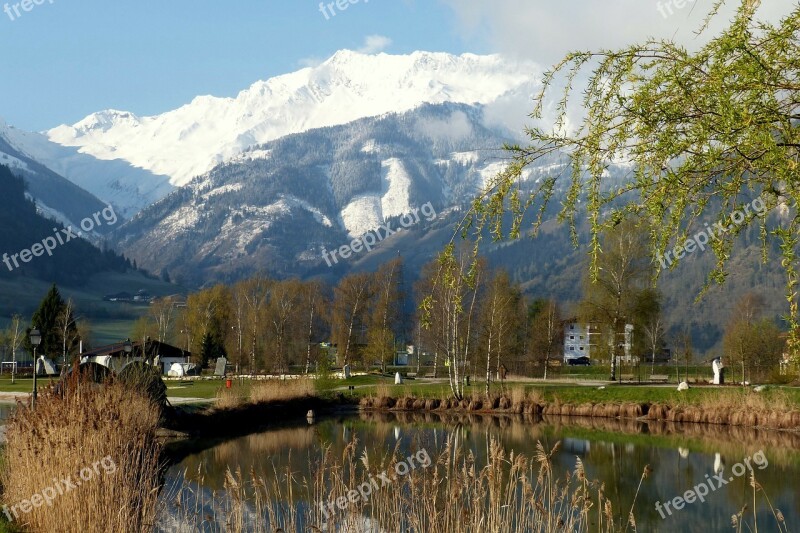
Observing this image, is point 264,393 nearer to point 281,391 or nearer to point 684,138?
point 281,391

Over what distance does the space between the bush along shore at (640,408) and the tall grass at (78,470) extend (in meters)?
27.6

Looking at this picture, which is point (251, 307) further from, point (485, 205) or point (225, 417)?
point (485, 205)

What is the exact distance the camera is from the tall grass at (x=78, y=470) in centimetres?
1074

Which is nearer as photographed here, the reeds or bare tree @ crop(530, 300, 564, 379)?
the reeds

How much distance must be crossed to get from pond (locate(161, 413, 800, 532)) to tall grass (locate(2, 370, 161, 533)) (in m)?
2.61

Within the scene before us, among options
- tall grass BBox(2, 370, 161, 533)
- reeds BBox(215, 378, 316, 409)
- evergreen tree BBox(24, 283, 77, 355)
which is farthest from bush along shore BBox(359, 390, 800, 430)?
evergreen tree BBox(24, 283, 77, 355)

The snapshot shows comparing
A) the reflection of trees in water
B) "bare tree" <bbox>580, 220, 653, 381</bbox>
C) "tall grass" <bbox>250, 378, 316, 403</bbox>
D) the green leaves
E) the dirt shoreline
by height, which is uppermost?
"bare tree" <bbox>580, 220, 653, 381</bbox>

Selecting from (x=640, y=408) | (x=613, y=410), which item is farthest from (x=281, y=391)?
(x=640, y=408)

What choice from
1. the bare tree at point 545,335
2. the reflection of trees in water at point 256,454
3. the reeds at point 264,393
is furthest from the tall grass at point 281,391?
the bare tree at point 545,335

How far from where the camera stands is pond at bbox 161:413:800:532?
19.4m

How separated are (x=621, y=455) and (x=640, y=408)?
11.8m

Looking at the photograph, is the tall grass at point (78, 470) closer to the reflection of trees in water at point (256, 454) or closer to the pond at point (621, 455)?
the pond at point (621, 455)

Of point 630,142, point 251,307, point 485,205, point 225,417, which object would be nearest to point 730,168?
point 630,142

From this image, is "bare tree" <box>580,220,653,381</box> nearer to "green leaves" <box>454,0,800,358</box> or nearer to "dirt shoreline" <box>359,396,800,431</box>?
"dirt shoreline" <box>359,396,800,431</box>
